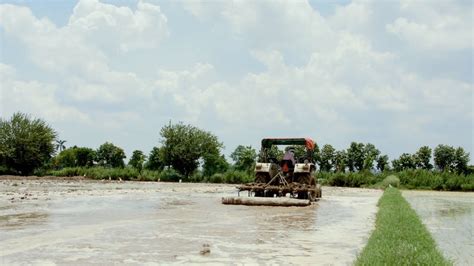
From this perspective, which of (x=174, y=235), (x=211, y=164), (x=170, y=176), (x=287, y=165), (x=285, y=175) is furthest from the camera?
(x=211, y=164)

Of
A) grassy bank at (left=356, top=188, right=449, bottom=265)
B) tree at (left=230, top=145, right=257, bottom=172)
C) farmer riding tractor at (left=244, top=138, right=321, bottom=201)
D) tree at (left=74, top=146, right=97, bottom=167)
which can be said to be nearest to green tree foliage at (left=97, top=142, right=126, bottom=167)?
tree at (left=74, top=146, right=97, bottom=167)

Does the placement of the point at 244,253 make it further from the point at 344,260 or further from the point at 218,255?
the point at 344,260

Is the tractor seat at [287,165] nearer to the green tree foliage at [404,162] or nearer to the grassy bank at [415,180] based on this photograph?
the grassy bank at [415,180]

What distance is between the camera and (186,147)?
179 ft

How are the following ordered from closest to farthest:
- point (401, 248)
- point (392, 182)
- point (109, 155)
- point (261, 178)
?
1. point (401, 248)
2. point (261, 178)
3. point (392, 182)
4. point (109, 155)

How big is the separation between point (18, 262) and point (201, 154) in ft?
159

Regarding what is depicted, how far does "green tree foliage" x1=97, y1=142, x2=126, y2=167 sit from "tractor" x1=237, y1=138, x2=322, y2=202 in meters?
72.1

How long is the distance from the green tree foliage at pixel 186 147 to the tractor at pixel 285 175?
1321 inches

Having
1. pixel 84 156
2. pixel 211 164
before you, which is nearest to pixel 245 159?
pixel 211 164

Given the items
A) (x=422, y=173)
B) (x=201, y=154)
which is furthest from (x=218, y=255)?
(x=201, y=154)

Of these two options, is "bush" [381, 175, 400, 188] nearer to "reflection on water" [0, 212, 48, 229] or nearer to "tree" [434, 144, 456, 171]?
"tree" [434, 144, 456, 171]

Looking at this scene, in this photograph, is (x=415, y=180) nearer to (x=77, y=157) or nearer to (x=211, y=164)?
(x=211, y=164)

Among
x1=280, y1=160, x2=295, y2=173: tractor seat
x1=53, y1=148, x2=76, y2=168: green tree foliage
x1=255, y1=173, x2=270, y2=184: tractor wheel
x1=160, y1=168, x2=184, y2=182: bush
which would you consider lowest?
x1=255, y1=173, x2=270, y2=184: tractor wheel

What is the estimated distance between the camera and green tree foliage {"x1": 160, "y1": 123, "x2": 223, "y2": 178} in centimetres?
5456
